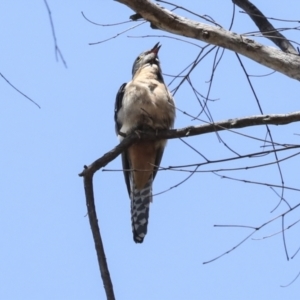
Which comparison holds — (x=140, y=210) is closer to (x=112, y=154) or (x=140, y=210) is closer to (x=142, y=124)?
(x=142, y=124)

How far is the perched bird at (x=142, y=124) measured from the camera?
5.64 m

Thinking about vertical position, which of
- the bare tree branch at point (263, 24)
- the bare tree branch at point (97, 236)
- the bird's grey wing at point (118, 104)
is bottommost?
the bare tree branch at point (97, 236)

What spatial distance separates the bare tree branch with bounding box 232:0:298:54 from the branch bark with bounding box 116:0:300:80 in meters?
0.73

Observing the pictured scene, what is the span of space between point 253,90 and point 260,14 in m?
0.87

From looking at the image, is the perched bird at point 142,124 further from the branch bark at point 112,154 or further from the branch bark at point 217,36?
the branch bark at point 217,36

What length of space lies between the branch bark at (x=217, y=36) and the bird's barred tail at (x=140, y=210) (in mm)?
2198

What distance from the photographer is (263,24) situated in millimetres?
4434

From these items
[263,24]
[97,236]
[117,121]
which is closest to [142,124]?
[117,121]

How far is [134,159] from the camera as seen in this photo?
19.6 ft

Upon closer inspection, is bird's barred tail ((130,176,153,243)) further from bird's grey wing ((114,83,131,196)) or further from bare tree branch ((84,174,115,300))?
bare tree branch ((84,174,115,300))

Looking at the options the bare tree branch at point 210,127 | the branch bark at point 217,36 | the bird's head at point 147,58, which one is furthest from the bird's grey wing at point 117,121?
the branch bark at point 217,36

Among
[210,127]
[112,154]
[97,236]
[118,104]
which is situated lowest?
[97,236]

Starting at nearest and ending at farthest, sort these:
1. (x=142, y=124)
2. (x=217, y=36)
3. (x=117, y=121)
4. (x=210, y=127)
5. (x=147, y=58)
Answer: (x=217, y=36), (x=210, y=127), (x=142, y=124), (x=117, y=121), (x=147, y=58)

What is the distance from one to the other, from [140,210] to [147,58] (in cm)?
186
